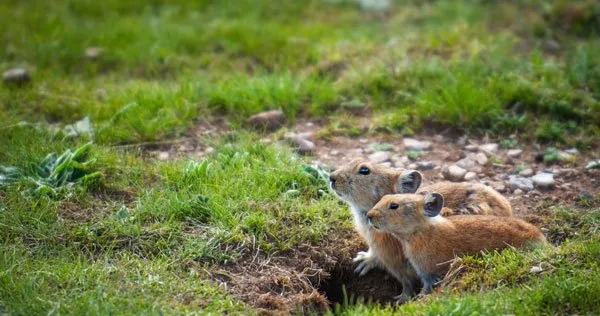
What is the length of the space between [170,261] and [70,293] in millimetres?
794

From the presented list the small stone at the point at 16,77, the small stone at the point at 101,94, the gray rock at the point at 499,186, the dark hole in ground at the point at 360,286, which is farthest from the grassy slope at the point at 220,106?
the gray rock at the point at 499,186

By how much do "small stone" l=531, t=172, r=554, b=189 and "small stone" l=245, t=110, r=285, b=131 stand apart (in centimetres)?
260

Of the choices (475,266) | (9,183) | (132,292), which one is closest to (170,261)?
(132,292)

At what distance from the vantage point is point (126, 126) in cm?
796

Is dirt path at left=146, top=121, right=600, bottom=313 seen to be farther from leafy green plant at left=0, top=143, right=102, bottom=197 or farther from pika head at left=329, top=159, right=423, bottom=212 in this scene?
leafy green plant at left=0, top=143, right=102, bottom=197

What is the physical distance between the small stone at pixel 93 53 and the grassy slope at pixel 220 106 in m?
0.09

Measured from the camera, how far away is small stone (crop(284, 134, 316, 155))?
25.0ft

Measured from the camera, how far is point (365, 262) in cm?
629

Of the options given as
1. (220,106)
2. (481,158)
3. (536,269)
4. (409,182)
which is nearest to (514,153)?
(481,158)

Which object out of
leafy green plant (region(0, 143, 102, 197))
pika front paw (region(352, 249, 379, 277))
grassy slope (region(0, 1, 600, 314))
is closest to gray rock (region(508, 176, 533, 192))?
grassy slope (region(0, 1, 600, 314))

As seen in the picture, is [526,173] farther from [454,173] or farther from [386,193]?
[386,193]

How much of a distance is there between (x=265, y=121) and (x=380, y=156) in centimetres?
129

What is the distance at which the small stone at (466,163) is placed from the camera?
7.36 meters

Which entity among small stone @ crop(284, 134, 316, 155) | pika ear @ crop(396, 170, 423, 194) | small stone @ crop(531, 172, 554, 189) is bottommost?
small stone @ crop(284, 134, 316, 155)
